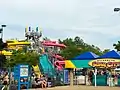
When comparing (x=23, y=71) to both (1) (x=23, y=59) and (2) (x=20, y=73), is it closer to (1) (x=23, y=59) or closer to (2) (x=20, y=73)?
(2) (x=20, y=73)

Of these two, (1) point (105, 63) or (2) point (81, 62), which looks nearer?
(1) point (105, 63)

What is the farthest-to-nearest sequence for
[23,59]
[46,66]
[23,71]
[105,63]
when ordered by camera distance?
1. [23,59]
2. [46,66]
3. [105,63]
4. [23,71]

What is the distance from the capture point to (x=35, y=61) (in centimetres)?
5619

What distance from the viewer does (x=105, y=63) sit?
111 ft

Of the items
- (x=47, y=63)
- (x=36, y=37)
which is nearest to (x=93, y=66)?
(x=47, y=63)

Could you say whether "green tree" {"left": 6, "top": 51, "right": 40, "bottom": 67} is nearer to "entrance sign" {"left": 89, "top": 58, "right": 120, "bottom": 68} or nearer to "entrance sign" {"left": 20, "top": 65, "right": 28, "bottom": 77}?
"entrance sign" {"left": 89, "top": 58, "right": 120, "bottom": 68}

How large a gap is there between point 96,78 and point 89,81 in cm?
132

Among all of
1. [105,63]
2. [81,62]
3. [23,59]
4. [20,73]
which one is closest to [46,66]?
[23,59]

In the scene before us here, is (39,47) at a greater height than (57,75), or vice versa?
(39,47)

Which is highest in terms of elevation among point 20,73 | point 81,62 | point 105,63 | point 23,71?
point 81,62

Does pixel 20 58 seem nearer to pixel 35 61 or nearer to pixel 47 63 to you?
pixel 35 61

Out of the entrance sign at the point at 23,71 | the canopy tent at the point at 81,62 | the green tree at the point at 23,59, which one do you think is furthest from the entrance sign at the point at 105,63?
the green tree at the point at 23,59

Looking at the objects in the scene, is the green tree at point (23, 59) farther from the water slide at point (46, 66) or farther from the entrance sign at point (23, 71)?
the entrance sign at point (23, 71)

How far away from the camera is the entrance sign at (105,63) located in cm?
3337
